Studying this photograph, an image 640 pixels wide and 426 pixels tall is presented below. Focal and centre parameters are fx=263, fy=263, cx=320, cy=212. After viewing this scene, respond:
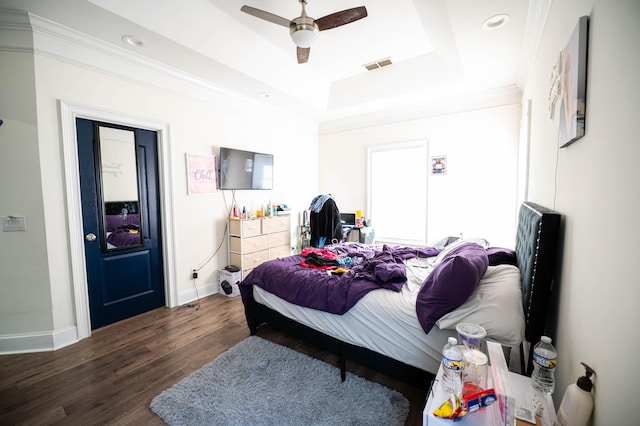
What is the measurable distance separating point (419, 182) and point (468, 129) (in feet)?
3.32

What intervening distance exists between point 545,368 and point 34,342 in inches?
145

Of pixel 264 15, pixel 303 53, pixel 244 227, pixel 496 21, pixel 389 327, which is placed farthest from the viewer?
pixel 244 227

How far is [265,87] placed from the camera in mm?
3461

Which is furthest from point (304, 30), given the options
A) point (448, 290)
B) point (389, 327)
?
point (389, 327)

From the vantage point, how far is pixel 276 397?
180cm

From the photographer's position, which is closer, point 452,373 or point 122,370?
point 452,373

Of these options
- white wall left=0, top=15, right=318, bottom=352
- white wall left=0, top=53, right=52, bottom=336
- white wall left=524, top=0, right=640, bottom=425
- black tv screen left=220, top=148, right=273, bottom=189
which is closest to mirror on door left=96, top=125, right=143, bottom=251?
white wall left=0, top=15, right=318, bottom=352

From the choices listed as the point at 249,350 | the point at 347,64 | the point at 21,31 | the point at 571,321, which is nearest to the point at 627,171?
the point at 571,321

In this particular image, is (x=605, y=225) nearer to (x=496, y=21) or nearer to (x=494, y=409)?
(x=494, y=409)

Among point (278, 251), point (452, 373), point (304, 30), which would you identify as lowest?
point (278, 251)

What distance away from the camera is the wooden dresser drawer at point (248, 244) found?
12.1 ft

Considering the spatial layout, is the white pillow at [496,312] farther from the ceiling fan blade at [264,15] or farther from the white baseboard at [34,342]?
the white baseboard at [34,342]

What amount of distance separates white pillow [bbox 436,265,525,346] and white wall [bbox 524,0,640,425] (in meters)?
0.18

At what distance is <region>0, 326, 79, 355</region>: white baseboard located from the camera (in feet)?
7.50
